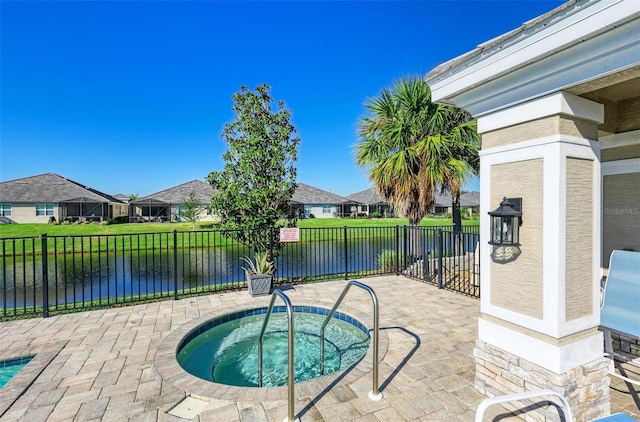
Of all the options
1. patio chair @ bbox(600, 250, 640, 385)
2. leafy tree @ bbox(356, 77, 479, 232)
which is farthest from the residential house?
leafy tree @ bbox(356, 77, 479, 232)

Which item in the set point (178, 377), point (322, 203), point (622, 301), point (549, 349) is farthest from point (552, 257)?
point (322, 203)

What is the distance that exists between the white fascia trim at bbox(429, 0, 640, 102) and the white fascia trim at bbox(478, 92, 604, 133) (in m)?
0.30

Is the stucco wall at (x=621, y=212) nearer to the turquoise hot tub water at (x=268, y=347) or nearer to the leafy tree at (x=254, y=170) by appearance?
the turquoise hot tub water at (x=268, y=347)

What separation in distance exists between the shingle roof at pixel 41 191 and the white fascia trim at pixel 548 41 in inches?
1272

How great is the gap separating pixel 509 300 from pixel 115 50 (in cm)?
1454

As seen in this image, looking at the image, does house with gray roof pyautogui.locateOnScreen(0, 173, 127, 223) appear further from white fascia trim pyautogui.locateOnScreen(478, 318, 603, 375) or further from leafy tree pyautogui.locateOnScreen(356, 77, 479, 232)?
white fascia trim pyautogui.locateOnScreen(478, 318, 603, 375)

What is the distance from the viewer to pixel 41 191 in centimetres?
2702

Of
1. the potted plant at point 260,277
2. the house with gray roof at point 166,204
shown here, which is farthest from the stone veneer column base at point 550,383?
the house with gray roof at point 166,204

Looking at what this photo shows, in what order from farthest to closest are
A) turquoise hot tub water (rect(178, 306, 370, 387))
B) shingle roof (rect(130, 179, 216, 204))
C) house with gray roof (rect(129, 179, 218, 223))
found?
shingle roof (rect(130, 179, 216, 204))
house with gray roof (rect(129, 179, 218, 223))
turquoise hot tub water (rect(178, 306, 370, 387))

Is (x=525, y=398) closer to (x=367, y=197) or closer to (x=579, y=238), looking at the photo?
(x=579, y=238)

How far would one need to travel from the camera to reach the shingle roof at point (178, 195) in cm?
2803

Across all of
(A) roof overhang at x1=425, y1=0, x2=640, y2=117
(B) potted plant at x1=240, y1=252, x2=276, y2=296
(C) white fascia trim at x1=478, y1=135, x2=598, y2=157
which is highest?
(A) roof overhang at x1=425, y1=0, x2=640, y2=117

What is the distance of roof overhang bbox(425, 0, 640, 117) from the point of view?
1.67 meters

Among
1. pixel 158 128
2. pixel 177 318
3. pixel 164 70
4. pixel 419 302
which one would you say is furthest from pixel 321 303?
pixel 158 128
